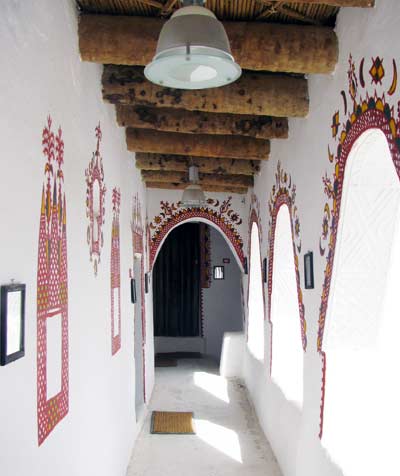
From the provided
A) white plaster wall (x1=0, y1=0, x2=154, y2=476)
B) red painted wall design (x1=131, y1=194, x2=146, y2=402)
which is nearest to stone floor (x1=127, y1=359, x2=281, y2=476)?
white plaster wall (x1=0, y1=0, x2=154, y2=476)

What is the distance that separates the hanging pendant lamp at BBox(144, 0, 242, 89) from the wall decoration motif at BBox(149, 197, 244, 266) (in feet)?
17.5

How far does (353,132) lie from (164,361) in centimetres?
706

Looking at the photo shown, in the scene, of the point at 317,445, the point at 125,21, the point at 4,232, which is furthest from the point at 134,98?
the point at 317,445

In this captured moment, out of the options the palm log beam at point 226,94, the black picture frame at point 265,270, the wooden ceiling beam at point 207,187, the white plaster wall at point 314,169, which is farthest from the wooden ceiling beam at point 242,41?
the wooden ceiling beam at point 207,187

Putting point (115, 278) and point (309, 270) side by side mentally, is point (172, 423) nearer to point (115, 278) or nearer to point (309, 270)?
point (115, 278)

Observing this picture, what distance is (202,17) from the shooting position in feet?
5.69

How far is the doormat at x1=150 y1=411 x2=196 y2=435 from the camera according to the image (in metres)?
5.36

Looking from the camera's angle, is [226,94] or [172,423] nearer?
[226,94]

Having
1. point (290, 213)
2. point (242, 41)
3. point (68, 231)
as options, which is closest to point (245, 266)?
point (290, 213)

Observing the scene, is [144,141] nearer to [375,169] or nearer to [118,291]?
[118,291]

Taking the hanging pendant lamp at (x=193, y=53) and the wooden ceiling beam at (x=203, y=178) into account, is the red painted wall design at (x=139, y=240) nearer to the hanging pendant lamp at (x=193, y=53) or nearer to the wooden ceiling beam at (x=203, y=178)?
the wooden ceiling beam at (x=203, y=178)

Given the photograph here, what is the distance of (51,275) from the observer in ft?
7.33

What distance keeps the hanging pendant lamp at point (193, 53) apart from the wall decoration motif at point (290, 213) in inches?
85.2

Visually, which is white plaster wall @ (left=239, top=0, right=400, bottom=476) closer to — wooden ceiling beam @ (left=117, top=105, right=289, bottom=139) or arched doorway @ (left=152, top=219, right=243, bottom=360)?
wooden ceiling beam @ (left=117, top=105, right=289, bottom=139)
